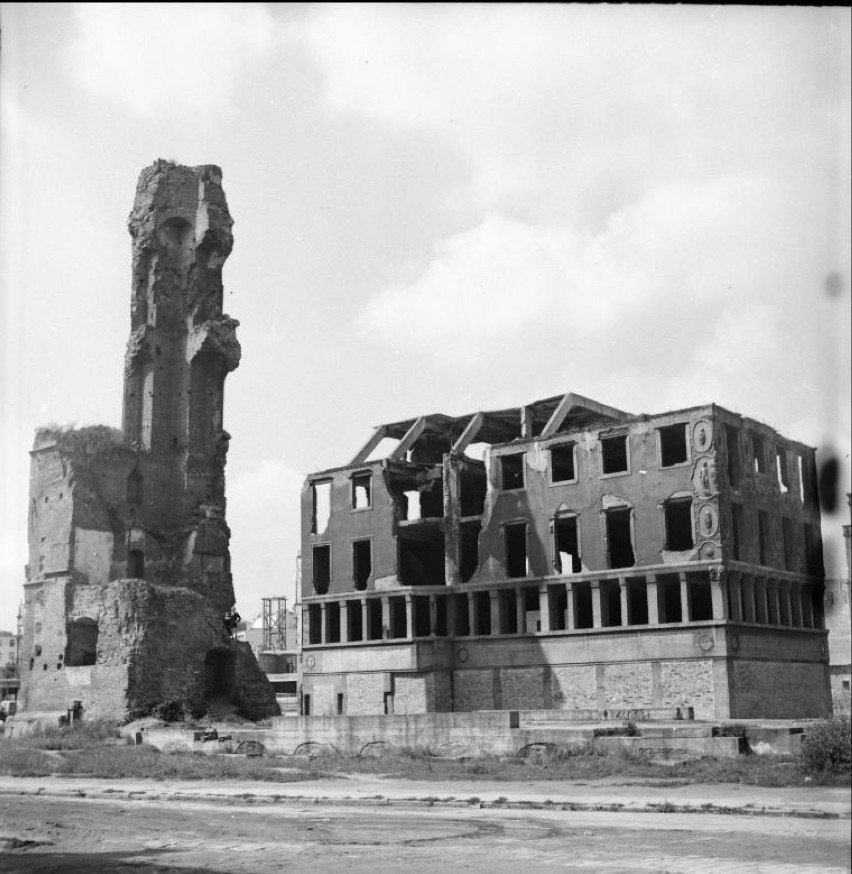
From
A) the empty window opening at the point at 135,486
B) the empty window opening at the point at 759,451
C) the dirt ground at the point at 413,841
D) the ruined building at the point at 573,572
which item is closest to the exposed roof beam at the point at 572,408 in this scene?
the ruined building at the point at 573,572

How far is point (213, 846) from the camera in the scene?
1482 cm

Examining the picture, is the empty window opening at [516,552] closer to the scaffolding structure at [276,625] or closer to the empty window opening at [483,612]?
the empty window opening at [483,612]

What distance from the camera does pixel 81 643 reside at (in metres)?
43.9

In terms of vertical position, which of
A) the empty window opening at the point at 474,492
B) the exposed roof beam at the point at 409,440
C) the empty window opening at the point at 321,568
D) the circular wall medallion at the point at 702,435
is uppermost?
the exposed roof beam at the point at 409,440

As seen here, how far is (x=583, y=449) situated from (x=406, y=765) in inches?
723

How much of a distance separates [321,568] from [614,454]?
14689 mm

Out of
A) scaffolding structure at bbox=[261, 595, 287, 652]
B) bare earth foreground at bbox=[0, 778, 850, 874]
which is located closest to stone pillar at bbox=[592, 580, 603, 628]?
bare earth foreground at bbox=[0, 778, 850, 874]

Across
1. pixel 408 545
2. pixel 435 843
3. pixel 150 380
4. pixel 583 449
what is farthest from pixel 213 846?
pixel 150 380

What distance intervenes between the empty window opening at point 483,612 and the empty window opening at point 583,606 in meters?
3.82

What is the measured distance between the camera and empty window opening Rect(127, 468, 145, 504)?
48.6 metres

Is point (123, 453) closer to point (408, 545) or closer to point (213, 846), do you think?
point (408, 545)

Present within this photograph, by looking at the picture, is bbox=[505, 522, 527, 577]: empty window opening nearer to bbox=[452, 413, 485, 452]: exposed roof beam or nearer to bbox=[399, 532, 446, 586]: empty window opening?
bbox=[399, 532, 446, 586]: empty window opening

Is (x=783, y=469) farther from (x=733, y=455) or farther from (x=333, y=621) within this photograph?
(x=333, y=621)

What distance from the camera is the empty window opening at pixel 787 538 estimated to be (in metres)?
42.1
